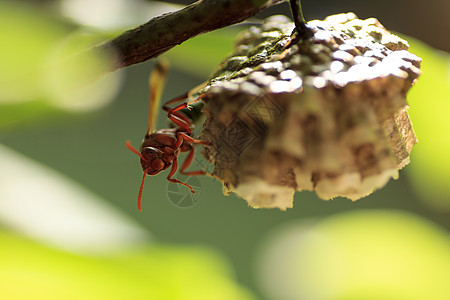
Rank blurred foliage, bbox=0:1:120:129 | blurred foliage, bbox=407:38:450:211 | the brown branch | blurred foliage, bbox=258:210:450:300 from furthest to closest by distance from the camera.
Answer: blurred foliage, bbox=258:210:450:300
blurred foliage, bbox=407:38:450:211
blurred foliage, bbox=0:1:120:129
the brown branch

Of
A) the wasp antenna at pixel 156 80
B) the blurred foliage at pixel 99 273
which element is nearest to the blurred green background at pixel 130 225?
the blurred foliage at pixel 99 273

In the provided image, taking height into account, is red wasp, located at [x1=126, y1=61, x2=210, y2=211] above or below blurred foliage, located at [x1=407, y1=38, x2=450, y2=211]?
above

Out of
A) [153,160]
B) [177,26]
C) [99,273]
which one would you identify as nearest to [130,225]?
[99,273]

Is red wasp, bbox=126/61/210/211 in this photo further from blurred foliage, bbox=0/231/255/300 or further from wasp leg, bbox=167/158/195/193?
blurred foliage, bbox=0/231/255/300

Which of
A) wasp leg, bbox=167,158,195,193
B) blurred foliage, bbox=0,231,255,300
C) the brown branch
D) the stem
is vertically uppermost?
the brown branch

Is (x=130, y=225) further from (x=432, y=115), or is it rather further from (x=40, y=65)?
(x=432, y=115)

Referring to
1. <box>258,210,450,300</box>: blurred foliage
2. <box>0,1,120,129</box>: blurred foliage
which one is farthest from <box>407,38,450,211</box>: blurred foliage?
<box>0,1,120,129</box>: blurred foliage
